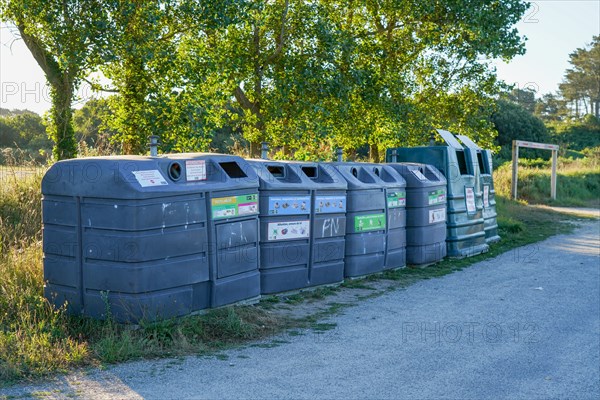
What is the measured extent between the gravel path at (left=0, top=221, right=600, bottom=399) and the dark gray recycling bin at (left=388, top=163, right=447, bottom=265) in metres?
1.57

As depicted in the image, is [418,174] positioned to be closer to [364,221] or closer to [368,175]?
[368,175]

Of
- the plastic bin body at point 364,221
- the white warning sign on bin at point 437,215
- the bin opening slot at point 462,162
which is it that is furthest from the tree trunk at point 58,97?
the bin opening slot at point 462,162

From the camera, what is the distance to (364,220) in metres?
8.71

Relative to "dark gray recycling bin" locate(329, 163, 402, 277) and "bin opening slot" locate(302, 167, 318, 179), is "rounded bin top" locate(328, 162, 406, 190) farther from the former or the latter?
"bin opening slot" locate(302, 167, 318, 179)

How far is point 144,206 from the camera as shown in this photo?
18.8 ft

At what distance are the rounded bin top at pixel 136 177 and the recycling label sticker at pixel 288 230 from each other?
0.89 m

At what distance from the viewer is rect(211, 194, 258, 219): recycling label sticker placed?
6418 millimetres

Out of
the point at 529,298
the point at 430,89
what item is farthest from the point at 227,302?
the point at 430,89

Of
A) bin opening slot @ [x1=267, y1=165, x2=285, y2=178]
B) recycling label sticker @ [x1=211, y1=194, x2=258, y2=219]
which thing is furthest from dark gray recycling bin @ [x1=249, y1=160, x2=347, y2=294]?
recycling label sticker @ [x1=211, y1=194, x2=258, y2=219]

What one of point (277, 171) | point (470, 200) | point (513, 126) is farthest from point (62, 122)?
point (513, 126)

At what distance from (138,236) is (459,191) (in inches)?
262

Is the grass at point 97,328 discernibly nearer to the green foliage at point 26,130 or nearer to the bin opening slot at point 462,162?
the bin opening slot at point 462,162

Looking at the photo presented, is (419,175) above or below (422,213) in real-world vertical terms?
above

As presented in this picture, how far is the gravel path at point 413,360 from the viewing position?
4727mm
